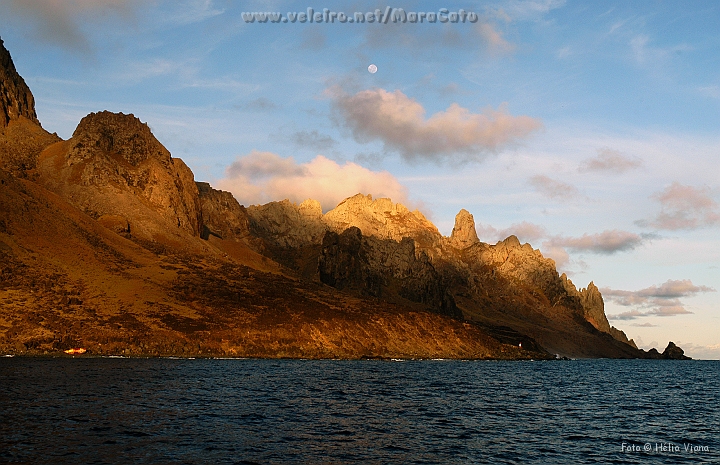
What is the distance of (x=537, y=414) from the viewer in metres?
72.9

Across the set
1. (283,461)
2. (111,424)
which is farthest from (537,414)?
(111,424)

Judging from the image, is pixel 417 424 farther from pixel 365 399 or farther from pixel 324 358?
pixel 324 358

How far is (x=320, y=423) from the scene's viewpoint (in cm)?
5853

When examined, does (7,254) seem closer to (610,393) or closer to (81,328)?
(81,328)

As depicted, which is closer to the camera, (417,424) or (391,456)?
(391,456)

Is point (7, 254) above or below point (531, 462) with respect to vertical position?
above

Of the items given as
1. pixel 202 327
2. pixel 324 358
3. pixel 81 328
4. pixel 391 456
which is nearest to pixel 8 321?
pixel 81 328

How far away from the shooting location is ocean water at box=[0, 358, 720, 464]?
143 ft

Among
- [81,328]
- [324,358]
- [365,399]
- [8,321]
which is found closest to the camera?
[365,399]

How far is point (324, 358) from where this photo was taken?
197 metres

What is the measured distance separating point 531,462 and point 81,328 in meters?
148

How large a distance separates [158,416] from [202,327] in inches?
5332

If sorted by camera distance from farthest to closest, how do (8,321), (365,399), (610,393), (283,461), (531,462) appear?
(8,321) → (610,393) → (365,399) → (531,462) → (283,461)

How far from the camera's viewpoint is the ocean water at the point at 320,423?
143 feet
